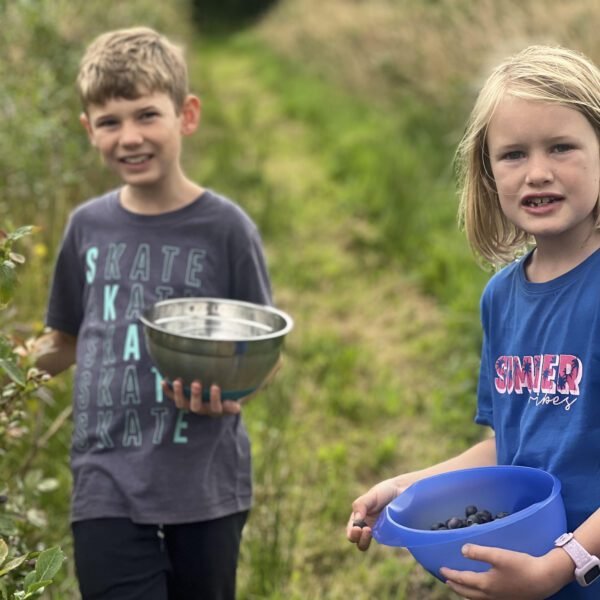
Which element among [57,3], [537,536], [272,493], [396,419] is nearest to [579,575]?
[537,536]

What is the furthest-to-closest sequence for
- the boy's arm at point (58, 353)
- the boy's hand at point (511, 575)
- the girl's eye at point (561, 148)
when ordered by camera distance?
Result: the boy's arm at point (58, 353) < the girl's eye at point (561, 148) < the boy's hand at point (511, 575)

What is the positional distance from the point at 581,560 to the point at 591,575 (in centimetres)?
3

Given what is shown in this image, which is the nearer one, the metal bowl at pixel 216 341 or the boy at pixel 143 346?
the metal bowl at pixel 216 341

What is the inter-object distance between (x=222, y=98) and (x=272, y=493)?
36.7ft

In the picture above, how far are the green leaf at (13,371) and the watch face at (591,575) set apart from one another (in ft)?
3.29

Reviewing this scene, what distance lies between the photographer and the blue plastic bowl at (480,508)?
156 centimetres

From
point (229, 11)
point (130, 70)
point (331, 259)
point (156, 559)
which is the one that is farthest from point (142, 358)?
point (229, 11)

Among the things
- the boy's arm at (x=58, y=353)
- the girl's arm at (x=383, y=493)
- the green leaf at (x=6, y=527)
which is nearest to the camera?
the girl's arm at (x=383, y=493)

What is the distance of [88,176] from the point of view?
5.43 meters

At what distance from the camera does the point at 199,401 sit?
227cm

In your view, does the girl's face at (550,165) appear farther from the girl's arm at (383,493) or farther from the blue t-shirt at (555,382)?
the girl's arm at (383,493)

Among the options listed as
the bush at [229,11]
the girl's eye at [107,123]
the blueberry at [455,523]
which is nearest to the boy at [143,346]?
the girl's eye at [107,123]

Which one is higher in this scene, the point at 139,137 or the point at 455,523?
the point at 139,137

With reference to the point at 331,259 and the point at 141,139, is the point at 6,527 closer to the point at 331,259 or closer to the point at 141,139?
the point at 141,139
